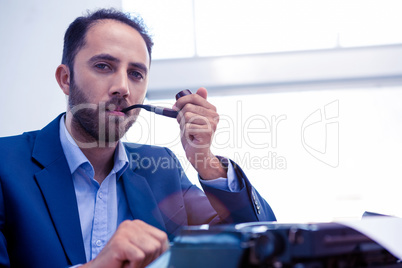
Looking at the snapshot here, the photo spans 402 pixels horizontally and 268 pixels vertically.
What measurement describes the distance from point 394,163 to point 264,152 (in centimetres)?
69

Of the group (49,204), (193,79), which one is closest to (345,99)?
(193,79)

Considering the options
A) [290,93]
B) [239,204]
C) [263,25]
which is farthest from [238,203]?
[263,25]

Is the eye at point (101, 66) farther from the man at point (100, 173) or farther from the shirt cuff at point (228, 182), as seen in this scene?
the shirt cuff at point (228, 182)

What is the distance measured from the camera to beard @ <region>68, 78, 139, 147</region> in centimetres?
104

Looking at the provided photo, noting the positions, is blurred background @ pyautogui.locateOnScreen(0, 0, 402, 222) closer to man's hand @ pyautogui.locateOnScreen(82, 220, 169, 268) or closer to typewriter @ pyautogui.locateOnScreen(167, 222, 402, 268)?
man's hand @ pyautogui.locateOnScreen(82, 220, 169, 268)

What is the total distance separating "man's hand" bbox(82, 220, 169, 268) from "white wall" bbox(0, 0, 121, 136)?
5.08 ft

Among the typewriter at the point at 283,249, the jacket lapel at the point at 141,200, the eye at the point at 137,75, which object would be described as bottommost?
the jacket lapel at the point at 141,200

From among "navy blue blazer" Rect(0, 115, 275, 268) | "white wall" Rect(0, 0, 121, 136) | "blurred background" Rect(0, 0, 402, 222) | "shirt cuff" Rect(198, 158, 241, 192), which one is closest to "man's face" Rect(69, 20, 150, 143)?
"navy blue blazer" Rect(0, 115, 275, 268)

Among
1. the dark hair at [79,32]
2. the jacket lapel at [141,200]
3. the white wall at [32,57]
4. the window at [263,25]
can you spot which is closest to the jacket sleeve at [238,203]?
the jacket lapel at [141,200]

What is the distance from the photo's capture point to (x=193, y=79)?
1.83m

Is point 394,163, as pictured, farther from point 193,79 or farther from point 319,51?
point 193,79

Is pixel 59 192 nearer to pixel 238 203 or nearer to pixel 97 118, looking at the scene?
pixel 97 118

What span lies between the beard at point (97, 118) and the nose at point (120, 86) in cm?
2

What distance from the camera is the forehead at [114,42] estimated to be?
108 centimetres
